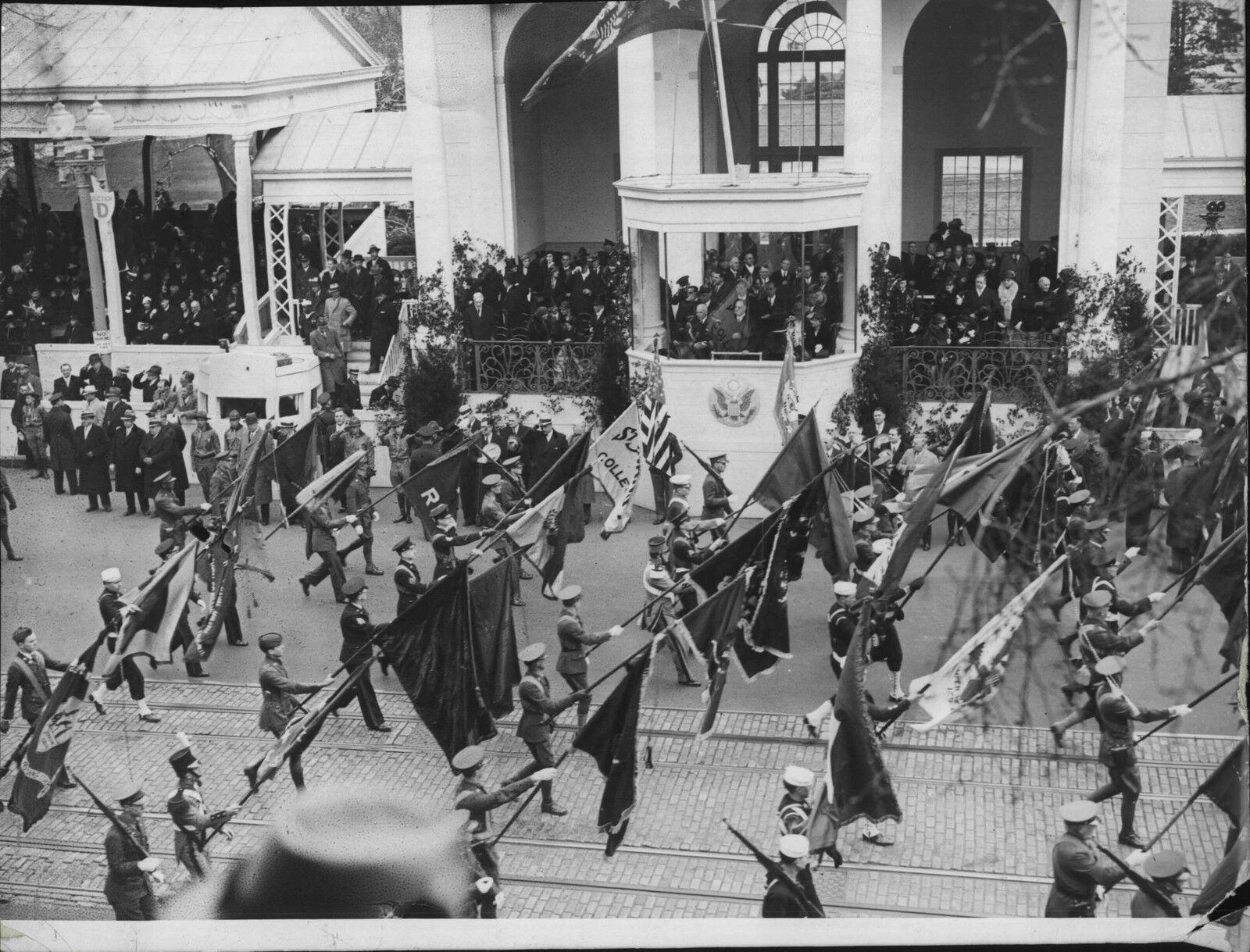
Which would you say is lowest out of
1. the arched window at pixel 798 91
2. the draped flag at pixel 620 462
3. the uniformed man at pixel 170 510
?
the uniformed man at pixel 170 510

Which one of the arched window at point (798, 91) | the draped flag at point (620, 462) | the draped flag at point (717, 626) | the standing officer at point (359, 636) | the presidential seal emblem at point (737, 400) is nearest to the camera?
the draped flag at point (717, 626)

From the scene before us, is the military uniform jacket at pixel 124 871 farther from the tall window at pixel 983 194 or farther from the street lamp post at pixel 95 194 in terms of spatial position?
the tall window at pixel 983 194

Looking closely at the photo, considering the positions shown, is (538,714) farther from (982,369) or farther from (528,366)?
(982,369)

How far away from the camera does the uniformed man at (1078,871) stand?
9859 millimetres

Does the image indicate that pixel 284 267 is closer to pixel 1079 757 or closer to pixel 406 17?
pixel 406 17

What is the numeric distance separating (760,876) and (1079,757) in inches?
127

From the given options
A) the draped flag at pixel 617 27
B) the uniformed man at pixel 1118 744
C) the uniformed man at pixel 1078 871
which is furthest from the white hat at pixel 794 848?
the draped flag at pixel 617 27

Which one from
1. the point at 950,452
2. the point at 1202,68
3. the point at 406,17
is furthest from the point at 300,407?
the point at 1202,68

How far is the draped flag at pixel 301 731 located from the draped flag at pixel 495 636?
1006 millimetres

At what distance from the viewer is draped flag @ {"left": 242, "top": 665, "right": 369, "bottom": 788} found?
1165cm

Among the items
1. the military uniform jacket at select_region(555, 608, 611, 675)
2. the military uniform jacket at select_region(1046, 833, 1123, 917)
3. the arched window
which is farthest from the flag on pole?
the military uniform jacket at select_region(1046, 833, 1123, 917)

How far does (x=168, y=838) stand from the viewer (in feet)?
41.9

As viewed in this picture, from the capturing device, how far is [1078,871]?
9.87 metres

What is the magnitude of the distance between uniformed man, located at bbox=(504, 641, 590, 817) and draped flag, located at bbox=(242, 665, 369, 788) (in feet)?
4.48
